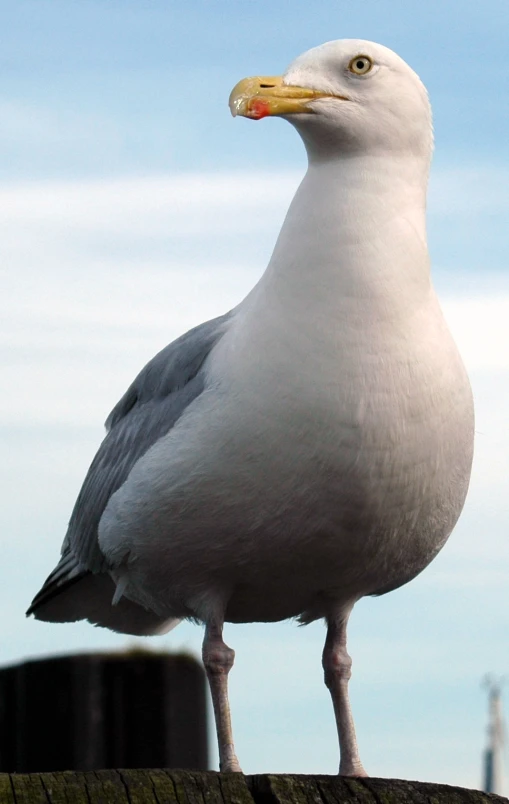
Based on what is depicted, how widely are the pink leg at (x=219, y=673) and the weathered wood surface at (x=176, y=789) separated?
4.61 feet

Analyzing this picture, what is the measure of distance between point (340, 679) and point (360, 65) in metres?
2.80

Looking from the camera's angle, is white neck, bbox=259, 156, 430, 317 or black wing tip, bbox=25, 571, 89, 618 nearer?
white neck, bbox=259, 156, 430, 317

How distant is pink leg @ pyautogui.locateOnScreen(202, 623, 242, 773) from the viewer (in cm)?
591

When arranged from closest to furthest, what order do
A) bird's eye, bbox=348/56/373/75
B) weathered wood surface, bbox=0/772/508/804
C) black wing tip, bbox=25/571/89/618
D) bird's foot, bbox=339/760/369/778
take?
weathered wood surface, bbox=0/772/508/804 < bird's eye, bbox=348/56/373/75 < bird's foot, bbox=339/760/369/778 < black wing tip, bbox=25/571/89/618

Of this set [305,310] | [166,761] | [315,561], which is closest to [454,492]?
[315,561]

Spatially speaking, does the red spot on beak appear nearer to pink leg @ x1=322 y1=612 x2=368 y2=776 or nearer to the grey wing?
the grey wing

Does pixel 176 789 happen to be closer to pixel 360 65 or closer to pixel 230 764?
pixel 230 764

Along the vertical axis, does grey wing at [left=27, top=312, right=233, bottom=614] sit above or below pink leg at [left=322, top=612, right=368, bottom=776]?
above

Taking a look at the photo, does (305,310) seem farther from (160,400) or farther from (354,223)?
(160,400)

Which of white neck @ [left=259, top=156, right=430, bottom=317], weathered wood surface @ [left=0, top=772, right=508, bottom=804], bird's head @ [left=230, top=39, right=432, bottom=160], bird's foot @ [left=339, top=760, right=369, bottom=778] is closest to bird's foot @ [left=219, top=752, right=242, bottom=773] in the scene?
bird's foot @ [left=339, top=760, right=369, bottom=778]

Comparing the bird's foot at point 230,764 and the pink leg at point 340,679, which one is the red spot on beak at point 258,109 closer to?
the pink leg at point 340,679

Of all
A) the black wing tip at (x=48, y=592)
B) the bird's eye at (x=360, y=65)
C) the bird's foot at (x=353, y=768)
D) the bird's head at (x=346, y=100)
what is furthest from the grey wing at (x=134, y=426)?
the bird's foot at (x=353, y=768)

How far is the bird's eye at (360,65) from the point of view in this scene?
18.6 feet

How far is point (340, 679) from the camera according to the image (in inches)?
254
